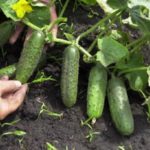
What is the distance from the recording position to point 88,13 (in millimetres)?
3898

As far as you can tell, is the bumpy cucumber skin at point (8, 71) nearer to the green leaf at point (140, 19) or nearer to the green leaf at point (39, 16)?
the green leaf at point (39, 16)

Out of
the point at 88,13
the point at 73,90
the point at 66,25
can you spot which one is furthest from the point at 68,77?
the point at 88,13

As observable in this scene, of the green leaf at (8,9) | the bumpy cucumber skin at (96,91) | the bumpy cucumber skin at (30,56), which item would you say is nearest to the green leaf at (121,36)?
the bumpy cucumber skin at (96,91)

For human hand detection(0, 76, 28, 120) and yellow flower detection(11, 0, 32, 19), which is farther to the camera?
yellow flower detection(11, 0, 32, 19)

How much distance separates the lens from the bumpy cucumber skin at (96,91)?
3.15m

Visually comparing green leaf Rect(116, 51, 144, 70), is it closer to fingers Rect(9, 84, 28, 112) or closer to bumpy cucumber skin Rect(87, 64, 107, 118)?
bumpy cucumber skin Rect(87, 64, 107, 118)

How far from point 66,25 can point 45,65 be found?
0.38 metres

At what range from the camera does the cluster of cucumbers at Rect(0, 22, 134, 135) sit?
3.15 m

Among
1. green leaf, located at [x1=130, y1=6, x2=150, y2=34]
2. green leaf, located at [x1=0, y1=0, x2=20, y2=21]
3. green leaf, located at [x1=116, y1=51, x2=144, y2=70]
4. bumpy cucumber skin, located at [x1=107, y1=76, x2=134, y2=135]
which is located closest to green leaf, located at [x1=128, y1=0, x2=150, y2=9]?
green leaf, located at [x1=130, y1=6, x2=150, y2=34]

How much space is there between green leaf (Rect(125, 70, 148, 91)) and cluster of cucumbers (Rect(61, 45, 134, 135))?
0.21 ft

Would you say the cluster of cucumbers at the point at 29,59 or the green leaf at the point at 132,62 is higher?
the cluster of cucumbers at the point at 29,59

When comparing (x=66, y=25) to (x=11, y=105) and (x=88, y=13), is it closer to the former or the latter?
(x=88, y=13)

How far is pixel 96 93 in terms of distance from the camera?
3.18m

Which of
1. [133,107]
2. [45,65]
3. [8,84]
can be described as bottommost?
[133,107]
